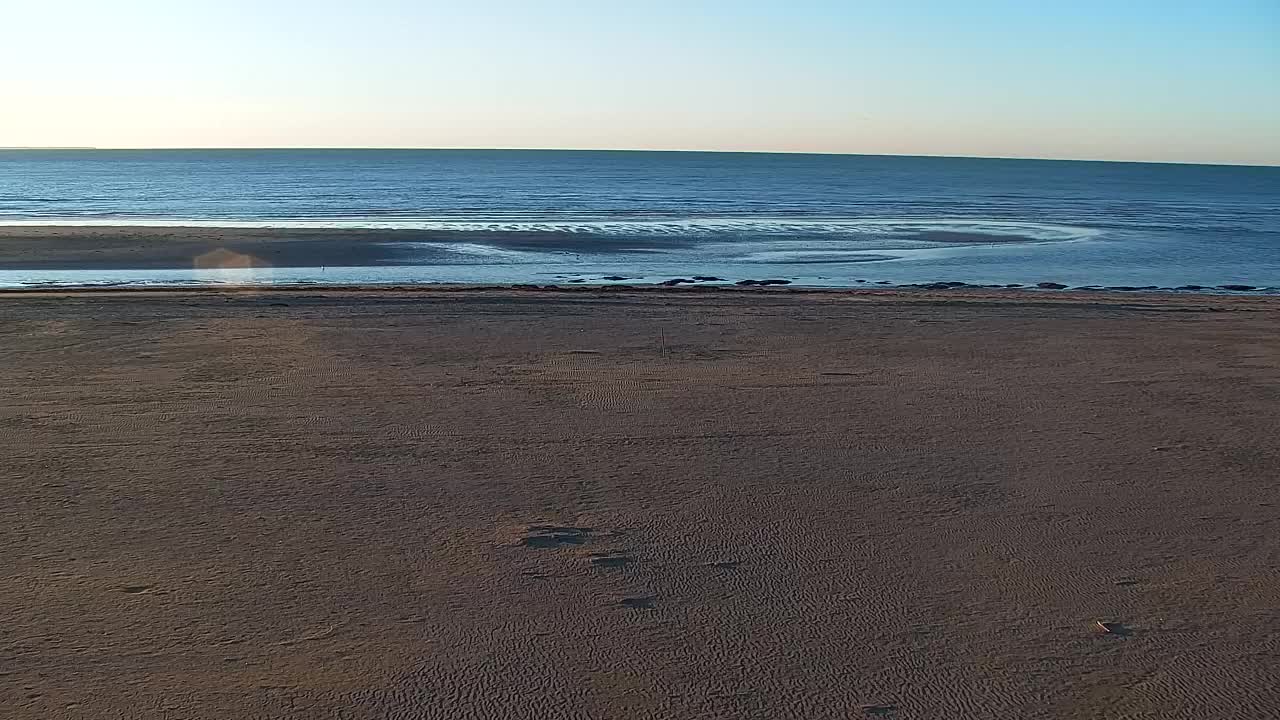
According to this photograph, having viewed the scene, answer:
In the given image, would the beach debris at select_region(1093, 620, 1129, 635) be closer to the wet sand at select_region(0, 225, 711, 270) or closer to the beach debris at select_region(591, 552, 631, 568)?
the beach debris at select_region(591, 552, 631, 568)

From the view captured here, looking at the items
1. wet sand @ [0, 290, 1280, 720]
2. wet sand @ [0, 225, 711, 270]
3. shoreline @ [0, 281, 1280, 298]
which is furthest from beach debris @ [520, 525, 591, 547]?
wet sand @ [0, 225, 711, 270]

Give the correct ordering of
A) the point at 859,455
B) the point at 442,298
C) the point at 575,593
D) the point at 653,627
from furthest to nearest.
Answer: the point at 442,298 < the point at 859,455 < the point at 575,593 < the point at 653,627

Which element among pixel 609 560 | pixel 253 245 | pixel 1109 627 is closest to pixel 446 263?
pixel 253 245

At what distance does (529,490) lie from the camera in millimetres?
7949

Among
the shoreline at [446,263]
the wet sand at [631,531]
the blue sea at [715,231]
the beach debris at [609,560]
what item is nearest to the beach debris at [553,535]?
the wet sand at [631,531]

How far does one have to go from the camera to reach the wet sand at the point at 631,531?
17.0 feet

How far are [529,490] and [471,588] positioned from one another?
1.81 m

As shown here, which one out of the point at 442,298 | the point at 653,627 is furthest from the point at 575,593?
the point at 442,298

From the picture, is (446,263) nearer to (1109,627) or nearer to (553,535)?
(553,535)

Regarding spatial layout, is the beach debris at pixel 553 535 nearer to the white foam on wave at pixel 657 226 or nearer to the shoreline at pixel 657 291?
the shoreline at pixel 657 291

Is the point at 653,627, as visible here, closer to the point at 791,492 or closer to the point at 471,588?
the point at 471,588

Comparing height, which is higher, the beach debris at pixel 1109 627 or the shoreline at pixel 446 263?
the beach debris at pixel 1109 627

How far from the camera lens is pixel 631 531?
7.12m

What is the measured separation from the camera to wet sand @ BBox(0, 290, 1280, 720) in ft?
17.0
